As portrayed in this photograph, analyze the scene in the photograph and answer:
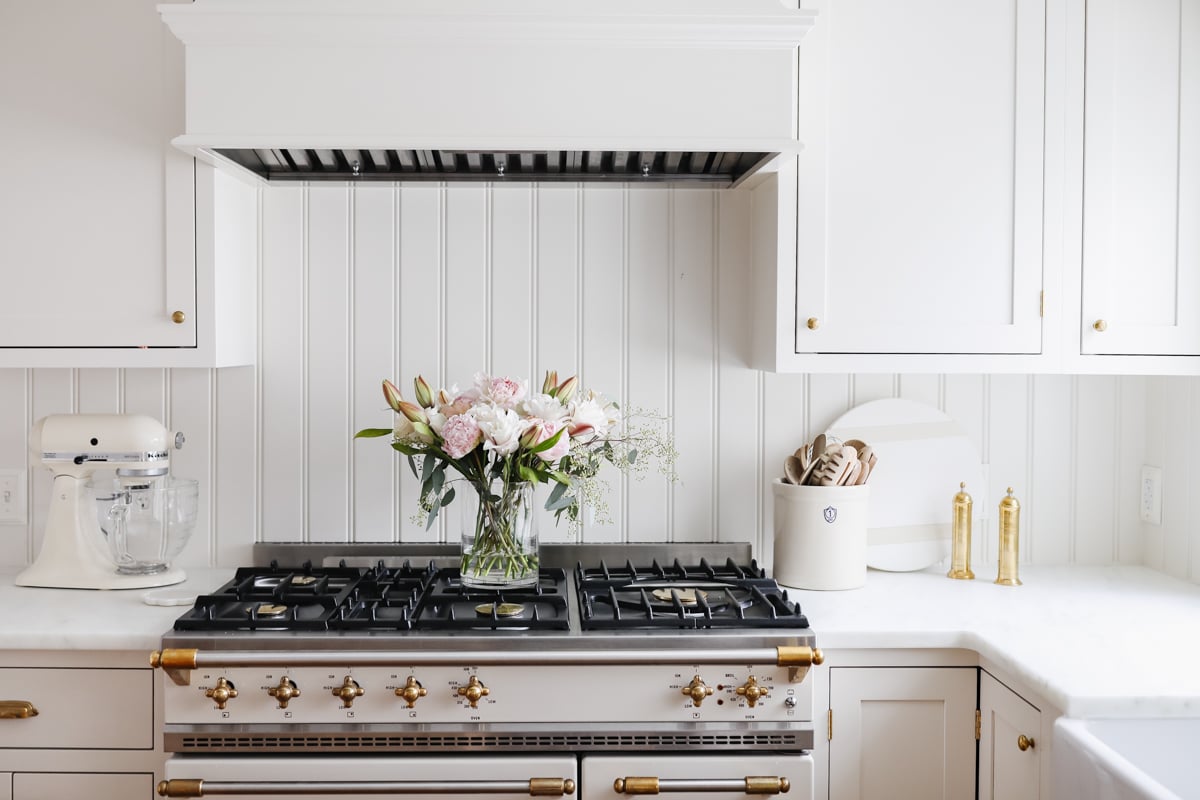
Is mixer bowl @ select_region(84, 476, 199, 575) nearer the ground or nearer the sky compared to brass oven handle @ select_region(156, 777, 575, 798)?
nearer the sky

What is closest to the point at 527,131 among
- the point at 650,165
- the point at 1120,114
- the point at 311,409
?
the point at 650,165

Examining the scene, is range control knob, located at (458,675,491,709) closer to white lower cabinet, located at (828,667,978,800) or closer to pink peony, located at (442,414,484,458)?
pink peony, located at (442,414,484,458)

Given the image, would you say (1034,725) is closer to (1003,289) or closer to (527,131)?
(1003,289)

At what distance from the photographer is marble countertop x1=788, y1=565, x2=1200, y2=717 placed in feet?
5.14

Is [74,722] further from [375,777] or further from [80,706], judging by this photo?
[375,777]

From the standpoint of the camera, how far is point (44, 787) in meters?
1.85

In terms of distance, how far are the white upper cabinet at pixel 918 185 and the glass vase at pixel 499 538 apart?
63cm

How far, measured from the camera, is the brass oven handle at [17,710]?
1828 millimetres

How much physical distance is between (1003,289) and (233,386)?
178 cm

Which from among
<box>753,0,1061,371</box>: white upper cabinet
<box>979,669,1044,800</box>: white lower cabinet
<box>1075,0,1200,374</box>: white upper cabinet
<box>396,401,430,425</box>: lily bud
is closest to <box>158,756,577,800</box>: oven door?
<box>396,401,430,425</box>: lily bud

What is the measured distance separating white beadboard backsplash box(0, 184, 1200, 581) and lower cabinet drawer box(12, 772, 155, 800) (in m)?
0.64

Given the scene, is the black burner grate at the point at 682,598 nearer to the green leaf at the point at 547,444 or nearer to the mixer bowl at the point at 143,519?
the green leaf at the point at 547,444

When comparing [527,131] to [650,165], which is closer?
[527,131]

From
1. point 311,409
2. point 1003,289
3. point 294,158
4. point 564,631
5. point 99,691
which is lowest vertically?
point 99,691
